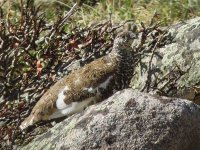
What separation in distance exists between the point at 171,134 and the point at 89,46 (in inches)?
71.3

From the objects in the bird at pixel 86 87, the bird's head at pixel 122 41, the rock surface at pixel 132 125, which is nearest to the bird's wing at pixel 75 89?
the bird at pixel 86 87

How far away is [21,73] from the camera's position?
17.3 feet

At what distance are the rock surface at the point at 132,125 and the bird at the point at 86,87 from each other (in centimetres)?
31

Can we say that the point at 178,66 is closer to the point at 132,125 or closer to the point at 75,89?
the point at 75,89

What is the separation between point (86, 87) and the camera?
425cm

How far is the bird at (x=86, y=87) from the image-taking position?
423 cm

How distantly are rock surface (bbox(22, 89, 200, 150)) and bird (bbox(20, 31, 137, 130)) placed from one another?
311 mm

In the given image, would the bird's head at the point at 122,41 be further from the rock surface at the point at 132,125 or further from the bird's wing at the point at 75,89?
the rock surface at the point at 132,125

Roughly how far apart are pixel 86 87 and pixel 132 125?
0.60m

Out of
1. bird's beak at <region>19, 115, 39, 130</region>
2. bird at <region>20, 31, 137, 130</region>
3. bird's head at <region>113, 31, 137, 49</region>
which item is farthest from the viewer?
bird's head at <region>113, 31, 137, 49</region>

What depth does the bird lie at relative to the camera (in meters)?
4.23

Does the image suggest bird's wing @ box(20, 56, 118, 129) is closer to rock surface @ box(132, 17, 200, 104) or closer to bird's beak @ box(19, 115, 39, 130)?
bird's beak @ box(19, 115, 39, 130)

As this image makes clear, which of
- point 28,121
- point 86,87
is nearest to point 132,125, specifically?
point 86,87

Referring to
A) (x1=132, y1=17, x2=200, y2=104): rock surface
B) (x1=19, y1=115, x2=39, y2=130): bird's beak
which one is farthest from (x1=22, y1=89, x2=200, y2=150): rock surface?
(x1=132, y1=17, x2=200, y2=104): rock surface
